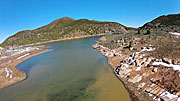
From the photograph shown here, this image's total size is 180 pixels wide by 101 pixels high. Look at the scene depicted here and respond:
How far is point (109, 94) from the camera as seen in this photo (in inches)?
441

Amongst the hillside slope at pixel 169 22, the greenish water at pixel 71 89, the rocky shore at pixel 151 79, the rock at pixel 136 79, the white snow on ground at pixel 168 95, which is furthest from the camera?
the hillside slope at pixel 169 22

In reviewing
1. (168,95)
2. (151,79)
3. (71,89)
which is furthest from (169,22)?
(71,89)

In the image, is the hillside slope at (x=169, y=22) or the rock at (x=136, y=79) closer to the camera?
the rock at (x=136, y=79)

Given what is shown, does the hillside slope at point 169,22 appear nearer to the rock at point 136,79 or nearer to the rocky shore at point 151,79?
the rocky shore at point 151,79

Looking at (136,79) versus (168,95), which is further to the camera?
(136,79)

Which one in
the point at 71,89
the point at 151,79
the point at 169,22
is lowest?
the point at 71,89

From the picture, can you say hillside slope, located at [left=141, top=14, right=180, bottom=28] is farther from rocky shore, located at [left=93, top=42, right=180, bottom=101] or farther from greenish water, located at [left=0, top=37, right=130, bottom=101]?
greenish water, located at [left=0, top=37, right=130, bottom=101]

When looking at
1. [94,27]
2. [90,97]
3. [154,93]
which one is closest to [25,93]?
[90,97]

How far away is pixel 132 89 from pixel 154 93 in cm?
222

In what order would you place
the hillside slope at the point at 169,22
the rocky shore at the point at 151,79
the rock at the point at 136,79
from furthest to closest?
the hillside slope at the point at 169,22 → the rock at the point at 136,79 → the rocky shore at the point at 151,79

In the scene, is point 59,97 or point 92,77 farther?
point 92,77

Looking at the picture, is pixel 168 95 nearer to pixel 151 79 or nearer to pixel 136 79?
pixel 151 79

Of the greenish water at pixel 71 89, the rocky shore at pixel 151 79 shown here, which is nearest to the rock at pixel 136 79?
the rocky shore at pixel 151 79

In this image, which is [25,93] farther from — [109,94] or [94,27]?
[94,27]
